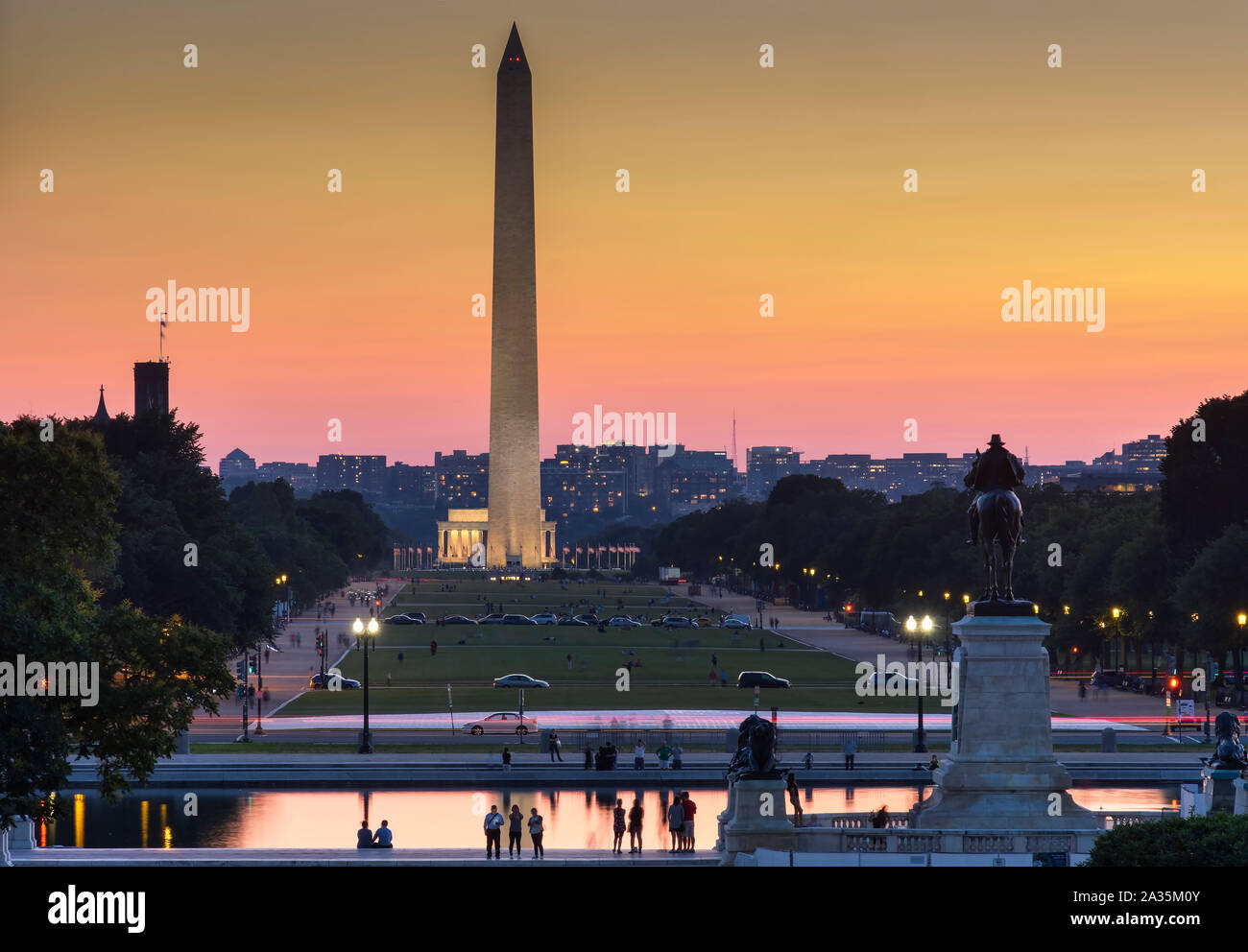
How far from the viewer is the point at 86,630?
32062mm

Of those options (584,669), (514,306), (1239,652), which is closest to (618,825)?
(1239,652)

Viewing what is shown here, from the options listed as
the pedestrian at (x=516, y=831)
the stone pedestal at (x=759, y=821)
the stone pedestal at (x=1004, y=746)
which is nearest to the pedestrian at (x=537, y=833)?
the pedestrian at (x=516, y=831)

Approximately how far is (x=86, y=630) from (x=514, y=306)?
450 feet

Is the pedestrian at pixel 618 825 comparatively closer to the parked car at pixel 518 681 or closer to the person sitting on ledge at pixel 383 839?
the person sitting on ledge at pixel 383 839

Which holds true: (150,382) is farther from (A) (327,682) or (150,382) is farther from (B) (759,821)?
(B) (759,821)

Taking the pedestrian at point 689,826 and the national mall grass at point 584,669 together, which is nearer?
the pedestrian at point 689,826

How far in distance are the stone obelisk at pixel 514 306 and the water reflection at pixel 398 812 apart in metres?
120

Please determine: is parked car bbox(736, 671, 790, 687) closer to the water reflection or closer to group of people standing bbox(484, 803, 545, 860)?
the water reflection

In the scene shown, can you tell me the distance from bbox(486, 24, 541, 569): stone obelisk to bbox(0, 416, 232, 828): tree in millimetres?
129614

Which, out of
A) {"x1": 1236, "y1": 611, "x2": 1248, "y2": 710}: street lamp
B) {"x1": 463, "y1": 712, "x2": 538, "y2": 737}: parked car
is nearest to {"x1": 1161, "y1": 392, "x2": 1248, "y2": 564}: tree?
{"x1": 1236, "y1": 611, "x2": 1248, "y2": 710}: street lamp

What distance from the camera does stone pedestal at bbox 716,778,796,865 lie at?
29.6 m

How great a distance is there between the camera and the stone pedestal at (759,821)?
29.6m
